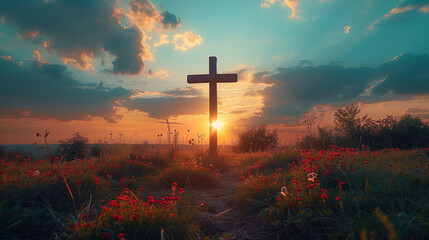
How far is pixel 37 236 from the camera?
Answer: 2.71 metres

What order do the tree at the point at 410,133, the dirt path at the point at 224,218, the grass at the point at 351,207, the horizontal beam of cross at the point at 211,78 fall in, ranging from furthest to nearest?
the tree at the point at 410,133 → the horizontal beam of cross at the point at 211,78 → the dirt path at the point at 224,218 → the grass at the point at 351,207

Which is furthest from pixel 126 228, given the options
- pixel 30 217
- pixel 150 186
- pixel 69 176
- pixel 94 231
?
pixel 150 186

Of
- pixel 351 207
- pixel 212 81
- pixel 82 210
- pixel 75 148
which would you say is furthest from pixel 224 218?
pixel 75 148

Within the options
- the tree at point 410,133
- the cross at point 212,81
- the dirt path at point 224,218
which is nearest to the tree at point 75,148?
the cross at point 212,81

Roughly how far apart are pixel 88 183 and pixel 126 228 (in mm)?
2021

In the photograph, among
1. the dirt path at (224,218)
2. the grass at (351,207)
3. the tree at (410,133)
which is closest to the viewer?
the grass at (351,207)

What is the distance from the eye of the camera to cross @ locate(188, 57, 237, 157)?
10.6m

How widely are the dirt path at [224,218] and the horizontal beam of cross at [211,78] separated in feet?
18.8

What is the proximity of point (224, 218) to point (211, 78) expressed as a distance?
776 cm

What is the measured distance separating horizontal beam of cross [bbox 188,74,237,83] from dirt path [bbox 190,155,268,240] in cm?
574

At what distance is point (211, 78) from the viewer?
10.9m

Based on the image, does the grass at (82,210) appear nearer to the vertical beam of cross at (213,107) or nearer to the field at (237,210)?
the field at (237,210)

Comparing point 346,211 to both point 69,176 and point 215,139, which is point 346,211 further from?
point 215,139

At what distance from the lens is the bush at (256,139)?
55.6ft
